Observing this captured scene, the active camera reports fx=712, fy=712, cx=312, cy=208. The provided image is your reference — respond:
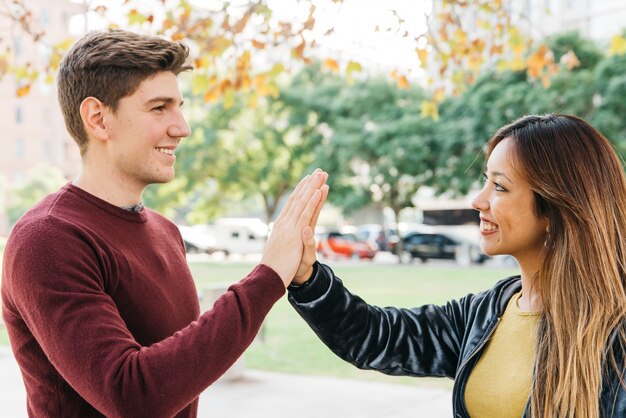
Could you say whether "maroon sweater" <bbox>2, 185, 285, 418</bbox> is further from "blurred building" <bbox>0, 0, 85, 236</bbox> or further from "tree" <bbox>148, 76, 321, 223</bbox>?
"blurred building" <bbox>0, 0, 85, 236</bbox>

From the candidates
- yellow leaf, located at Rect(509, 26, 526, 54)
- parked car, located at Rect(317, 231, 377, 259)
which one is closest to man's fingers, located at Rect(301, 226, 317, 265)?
yellow leaf, located at Rect(509, 26, 526, 54)

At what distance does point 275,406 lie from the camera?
710 cm

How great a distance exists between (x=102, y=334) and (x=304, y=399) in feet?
19.4

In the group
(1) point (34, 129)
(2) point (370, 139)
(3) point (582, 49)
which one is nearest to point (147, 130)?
(3) point (582, 49)

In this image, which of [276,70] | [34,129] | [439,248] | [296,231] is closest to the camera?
[296,231]

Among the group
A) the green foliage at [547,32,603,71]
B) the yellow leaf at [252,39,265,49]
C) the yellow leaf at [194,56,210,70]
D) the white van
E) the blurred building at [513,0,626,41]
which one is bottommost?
A: the white van

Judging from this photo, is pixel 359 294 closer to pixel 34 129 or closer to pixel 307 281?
pixel 307 281

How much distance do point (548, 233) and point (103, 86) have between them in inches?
58.5

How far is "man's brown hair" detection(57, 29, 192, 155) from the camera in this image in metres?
2.00

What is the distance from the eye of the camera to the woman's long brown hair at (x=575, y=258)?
213 cm

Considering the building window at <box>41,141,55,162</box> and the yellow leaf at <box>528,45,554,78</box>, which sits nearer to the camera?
the yellow leaf at <box>528,45,554,78</box>

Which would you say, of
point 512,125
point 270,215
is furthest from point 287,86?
point 512,125

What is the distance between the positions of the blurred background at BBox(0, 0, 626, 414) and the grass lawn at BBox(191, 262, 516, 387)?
56 millimetres

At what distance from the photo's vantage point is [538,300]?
2.44 m
